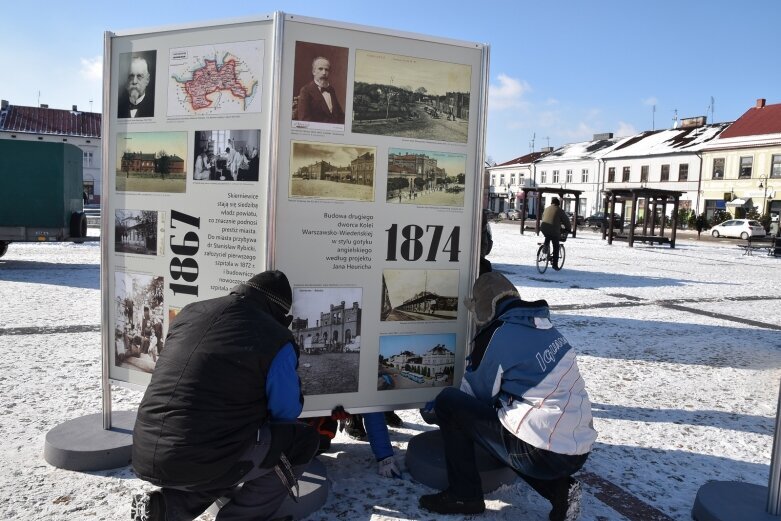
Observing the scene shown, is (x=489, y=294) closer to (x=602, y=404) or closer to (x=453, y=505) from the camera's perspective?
(x=453, y=505)

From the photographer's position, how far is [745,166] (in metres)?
45.5

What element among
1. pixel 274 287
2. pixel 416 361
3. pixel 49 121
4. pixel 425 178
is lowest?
pixel 416 361

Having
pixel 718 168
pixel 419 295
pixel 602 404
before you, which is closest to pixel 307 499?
pixel 419 295

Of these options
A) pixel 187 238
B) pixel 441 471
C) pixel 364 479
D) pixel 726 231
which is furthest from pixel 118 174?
pixel 726 231

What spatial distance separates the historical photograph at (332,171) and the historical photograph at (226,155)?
206 mm

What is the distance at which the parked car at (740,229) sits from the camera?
34281 mm

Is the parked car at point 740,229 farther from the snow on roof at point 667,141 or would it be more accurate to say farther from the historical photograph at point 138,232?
the historical photograph at point 138,232

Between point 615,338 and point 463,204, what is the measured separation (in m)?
4.67

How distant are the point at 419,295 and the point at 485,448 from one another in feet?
3.02

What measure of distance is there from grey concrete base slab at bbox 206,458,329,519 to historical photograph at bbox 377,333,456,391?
0.58m

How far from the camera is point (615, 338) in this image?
23.6ft

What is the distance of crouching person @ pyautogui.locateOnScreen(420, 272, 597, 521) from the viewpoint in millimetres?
2662

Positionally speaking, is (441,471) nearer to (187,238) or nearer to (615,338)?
(187,238)

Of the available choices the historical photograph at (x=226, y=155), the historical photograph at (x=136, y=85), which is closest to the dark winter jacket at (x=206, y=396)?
the historical photograph at (x=226, y=155)
